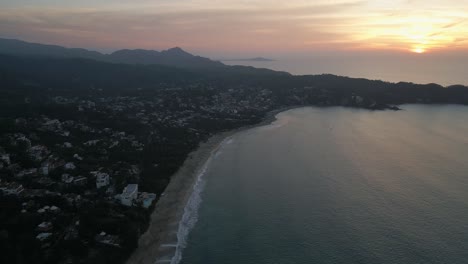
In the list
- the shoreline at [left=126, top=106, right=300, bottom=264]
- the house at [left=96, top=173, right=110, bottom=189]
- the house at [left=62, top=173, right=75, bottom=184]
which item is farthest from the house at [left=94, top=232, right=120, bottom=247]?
the house at [left=62, top=173, right=75, bottom=184]

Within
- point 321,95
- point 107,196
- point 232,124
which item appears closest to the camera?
point 107,196

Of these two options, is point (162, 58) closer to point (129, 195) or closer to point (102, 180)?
point (102, 180)

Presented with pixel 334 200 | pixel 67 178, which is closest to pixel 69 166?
pixel 67 178

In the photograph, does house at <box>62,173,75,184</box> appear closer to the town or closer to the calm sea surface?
the town

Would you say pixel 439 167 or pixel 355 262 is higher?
pixel 439 167

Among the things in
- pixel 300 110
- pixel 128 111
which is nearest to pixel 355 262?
pixel 128 111

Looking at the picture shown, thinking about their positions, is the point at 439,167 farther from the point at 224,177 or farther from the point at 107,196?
the point at 107,196

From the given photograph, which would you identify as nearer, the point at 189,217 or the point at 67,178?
the point at 189,217
